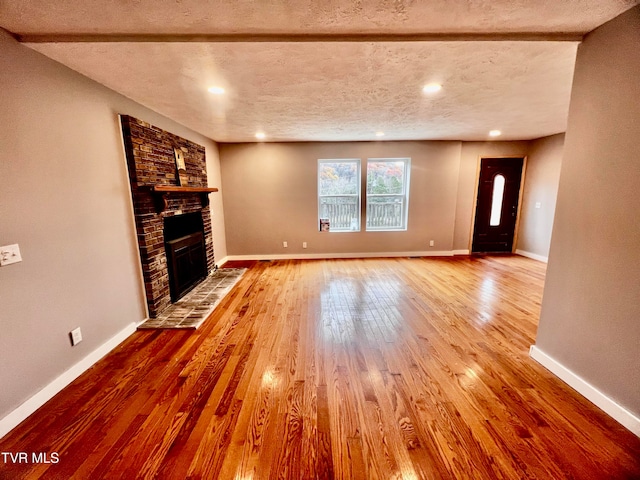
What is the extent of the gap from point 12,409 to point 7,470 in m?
0.39

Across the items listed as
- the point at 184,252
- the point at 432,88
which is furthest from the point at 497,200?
the point at 184,252

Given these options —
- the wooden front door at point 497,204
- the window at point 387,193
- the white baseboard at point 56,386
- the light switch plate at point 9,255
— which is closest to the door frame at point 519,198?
the wooden front door at point 497,204

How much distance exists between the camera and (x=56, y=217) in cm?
179

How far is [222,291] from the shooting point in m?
3.54

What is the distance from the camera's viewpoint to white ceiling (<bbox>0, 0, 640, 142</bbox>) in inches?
53.6

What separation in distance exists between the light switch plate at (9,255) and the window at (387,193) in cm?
481

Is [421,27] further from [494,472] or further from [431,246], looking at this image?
[431,246]

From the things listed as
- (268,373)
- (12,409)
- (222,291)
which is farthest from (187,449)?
(222,291)

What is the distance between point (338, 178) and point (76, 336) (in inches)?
177

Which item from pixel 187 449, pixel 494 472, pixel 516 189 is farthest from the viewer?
pixel 516 189

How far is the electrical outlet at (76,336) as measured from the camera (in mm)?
1892

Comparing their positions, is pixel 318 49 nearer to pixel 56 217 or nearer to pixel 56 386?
pixel 56 217

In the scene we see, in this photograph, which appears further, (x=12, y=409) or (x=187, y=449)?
(x=12, y=409)

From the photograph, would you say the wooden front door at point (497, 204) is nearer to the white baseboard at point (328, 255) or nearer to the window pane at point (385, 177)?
the white baseboard at point (328, 255)
